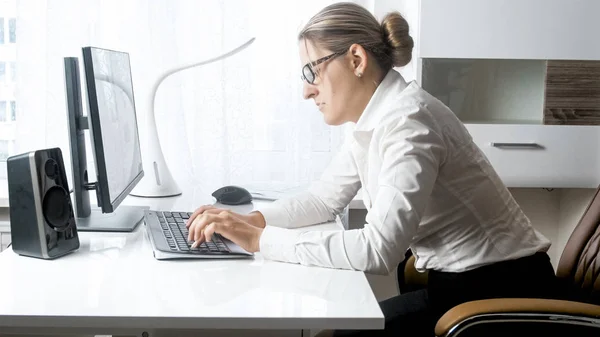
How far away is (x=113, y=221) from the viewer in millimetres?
1905

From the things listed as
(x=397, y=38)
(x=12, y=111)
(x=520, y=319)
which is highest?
(x=397, y=38)

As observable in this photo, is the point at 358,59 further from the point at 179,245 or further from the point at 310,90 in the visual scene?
the point at 179,245

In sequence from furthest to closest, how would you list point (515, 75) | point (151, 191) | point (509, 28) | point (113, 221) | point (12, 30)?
point (12, 30) < point (515, 75) < point (509, 28) < point (151, 191) < point (113, 221)

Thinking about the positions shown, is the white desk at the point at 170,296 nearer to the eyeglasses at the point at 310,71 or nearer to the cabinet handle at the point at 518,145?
the eyeglasses at the point at 310,71

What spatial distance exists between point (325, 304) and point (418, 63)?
4.83ft

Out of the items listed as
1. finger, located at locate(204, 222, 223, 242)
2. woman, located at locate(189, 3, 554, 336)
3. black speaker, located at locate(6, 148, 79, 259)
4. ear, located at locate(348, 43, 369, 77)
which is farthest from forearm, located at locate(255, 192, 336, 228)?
black speaker, located at locate(6, 148, 79, 259)

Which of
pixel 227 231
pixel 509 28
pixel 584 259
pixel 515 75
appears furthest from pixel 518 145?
pixel 227 231

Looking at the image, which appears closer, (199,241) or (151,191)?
(199,241)

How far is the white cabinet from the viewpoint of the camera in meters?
2.54

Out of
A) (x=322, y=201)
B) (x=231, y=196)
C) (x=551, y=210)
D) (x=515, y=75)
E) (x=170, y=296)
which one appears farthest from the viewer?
(x=551, y=210)

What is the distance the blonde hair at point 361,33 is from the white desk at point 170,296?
20.9 inches

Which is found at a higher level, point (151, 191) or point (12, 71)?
point (12, 71)

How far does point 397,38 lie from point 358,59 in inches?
4.1

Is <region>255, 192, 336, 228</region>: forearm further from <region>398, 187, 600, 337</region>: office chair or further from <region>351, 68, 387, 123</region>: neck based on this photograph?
<region>398, 187, 600, 337</region>: office chair
